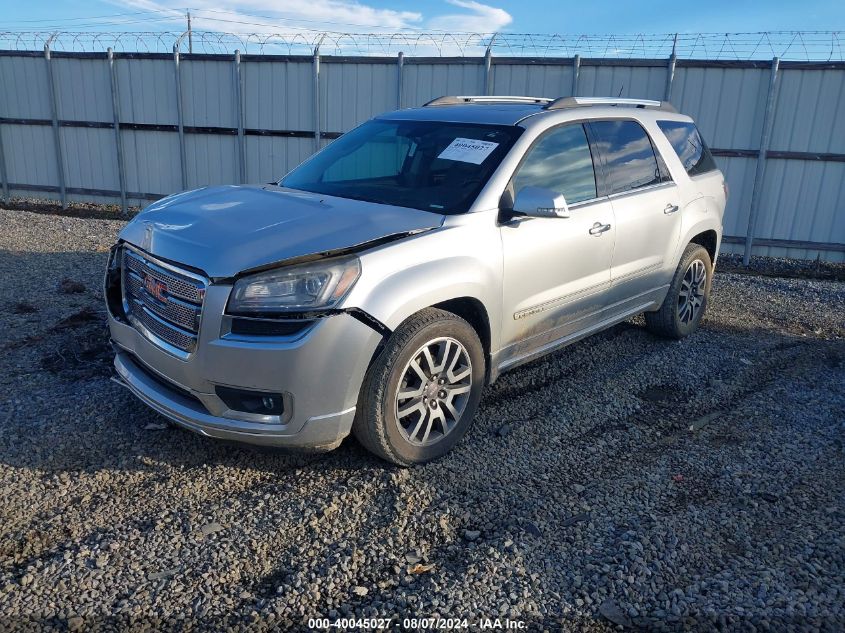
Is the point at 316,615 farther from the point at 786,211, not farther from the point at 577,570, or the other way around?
the point at 786,211

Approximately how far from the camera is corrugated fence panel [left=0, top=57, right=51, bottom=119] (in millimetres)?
12703

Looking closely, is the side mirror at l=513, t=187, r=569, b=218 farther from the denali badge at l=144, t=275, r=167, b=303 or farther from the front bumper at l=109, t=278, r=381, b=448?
the denali badge at l=144, t=275, r=167, b=303

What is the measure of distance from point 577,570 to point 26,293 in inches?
229

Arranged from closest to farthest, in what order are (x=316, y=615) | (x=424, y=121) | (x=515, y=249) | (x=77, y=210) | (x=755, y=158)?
(x=316, y=615), (x=515, y=249), (x=424, y=121), (x=755, y=158), (x=77, y=210)

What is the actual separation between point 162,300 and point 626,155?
11.2 feet

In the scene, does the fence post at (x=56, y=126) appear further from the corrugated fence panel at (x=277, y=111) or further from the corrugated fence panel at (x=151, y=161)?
the corrugated fence panel at (x=277, y=111)

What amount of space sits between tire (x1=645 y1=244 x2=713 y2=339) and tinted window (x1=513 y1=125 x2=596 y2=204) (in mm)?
1618

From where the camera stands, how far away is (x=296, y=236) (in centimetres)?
352

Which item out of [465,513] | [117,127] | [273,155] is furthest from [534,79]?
[465,513]

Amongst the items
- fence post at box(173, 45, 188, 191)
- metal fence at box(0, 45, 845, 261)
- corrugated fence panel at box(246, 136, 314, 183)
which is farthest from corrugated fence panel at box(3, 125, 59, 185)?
corrugated fence panel at box(246, 136, 314, 183)

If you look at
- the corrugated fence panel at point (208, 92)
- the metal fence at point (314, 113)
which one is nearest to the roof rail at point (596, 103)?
the metal fence at point (314, 113)

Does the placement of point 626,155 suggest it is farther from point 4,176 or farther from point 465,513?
point 4,176

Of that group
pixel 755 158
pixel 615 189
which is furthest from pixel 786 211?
pixel 615 189

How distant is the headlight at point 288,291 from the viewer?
10.8ft
